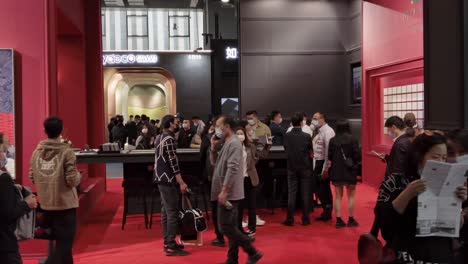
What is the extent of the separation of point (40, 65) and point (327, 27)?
8.11 metres

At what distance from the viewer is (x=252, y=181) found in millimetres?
5938

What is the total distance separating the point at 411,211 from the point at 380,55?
26.0ft

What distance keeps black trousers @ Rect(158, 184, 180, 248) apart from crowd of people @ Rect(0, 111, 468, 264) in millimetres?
10

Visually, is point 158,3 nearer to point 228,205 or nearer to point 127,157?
point 127,157

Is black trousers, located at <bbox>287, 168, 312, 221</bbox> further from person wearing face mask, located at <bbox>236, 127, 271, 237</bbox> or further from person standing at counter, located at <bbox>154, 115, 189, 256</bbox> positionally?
person standing at counter, located at <bbox>154, 115, 189, 256</bbox>

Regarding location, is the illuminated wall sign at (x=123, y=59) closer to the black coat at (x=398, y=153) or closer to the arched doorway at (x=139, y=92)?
the arched doorway at (x=139, y=92)

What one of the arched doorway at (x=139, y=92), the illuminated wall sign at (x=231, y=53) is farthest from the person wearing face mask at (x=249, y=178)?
the arched doorway at (x=139, y=92)

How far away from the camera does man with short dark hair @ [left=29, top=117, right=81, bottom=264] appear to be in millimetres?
3932

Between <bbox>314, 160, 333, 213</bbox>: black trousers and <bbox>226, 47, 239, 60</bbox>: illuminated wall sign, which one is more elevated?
<bbox>226, 47, 239, 60</bbox>: illuminated wall sign

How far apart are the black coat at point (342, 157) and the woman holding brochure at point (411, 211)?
14.4 feet

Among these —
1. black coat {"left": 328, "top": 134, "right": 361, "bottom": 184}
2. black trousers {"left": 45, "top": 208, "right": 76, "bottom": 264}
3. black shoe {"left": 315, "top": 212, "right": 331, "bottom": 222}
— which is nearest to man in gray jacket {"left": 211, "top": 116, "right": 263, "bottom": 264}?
black trousers {"left": 45, "top": 208, "right": 76, "bottom": 264}

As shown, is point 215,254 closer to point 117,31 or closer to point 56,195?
point 56,195

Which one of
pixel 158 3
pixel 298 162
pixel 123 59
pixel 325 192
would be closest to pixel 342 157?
pixel 298 162

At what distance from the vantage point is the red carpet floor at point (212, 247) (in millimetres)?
5332
